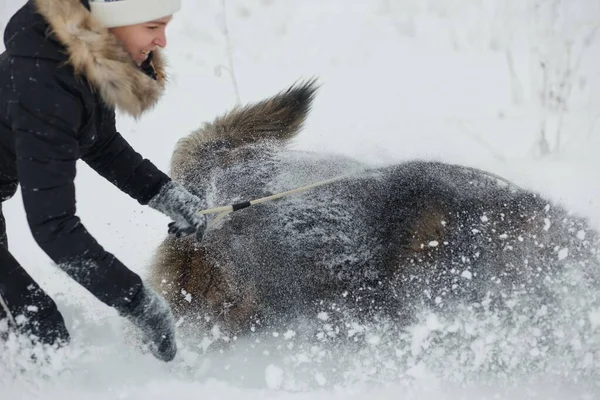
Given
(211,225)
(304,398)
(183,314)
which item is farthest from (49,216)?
(304,398)

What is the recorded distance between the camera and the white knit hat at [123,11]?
1723 mm

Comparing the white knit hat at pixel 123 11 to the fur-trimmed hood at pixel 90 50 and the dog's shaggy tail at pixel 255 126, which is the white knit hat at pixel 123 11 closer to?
the fur-trimmed hood at pixel 90 50

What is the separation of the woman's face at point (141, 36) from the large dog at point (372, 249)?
0.81 meters

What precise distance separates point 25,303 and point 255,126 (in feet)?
4.29

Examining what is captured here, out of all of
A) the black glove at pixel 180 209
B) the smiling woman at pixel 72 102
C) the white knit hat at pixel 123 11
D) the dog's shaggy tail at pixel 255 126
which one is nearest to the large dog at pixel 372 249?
the black glove at pixel 180 209

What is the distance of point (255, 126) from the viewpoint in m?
2.75

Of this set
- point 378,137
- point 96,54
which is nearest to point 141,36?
point 96,54

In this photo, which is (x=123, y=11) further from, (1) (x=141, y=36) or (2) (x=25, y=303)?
(2) (x=25, y=303)

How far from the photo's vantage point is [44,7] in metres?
1.67

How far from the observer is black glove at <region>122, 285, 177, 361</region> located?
6.46ft

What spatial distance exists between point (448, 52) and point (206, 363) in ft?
11.9

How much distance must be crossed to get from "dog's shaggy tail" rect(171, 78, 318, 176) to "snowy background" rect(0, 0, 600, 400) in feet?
2.16

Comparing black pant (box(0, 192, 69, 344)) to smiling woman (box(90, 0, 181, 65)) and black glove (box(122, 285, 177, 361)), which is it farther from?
smiling woman (box(90, 0, 181, 65))

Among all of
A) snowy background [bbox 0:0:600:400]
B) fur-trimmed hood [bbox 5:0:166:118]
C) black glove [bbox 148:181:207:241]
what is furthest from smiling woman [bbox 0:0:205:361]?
snowy background [bbox 0:0:600:400]
